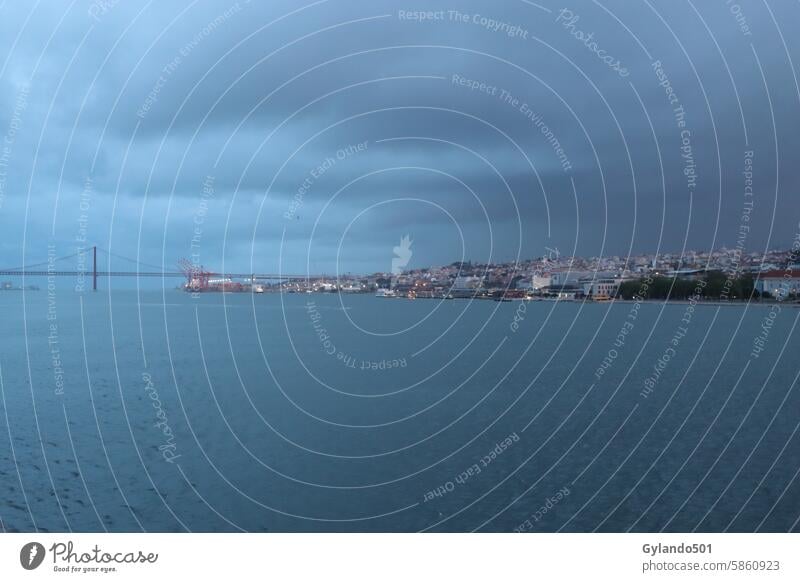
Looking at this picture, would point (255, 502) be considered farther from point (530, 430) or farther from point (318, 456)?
point (530, 430)

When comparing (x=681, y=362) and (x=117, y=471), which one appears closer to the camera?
(x=117, y=471)

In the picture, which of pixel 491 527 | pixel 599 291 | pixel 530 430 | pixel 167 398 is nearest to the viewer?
pixel 491 527

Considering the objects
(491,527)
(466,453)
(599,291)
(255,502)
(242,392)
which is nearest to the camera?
(491,527)

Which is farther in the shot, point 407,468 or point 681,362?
point 681,362

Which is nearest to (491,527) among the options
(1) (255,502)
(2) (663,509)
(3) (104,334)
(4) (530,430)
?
(2) (663,509)
